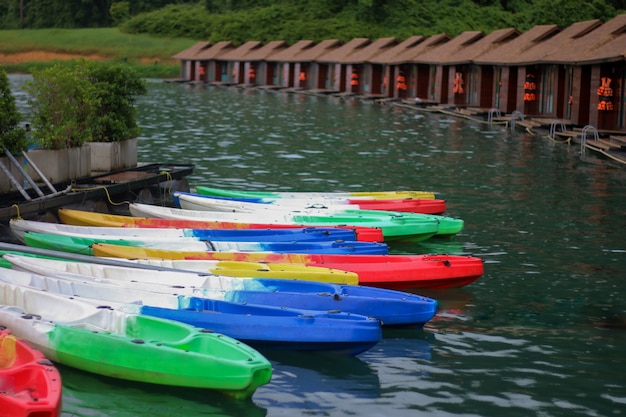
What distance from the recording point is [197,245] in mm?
17016

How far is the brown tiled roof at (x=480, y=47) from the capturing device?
59406 millimetres

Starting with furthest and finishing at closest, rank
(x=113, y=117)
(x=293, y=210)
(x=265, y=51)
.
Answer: (x=265, y=51) < (x=113, y=117) < (x=293, y=210)

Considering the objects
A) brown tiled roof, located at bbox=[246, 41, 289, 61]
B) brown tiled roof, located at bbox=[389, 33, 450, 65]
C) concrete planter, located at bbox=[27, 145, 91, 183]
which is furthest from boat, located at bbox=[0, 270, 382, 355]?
brown tiled roof, located at bbox=[246, 41, 289, 61]

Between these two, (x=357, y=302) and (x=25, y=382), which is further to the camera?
(x=357, y=302)

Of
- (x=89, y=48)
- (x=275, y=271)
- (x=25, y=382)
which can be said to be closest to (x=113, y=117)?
(x=275, y=271)

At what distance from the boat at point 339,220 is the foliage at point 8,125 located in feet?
8.58

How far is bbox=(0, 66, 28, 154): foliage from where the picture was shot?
772 inches

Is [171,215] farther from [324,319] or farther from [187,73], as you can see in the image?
[187,73]

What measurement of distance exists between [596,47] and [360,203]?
23646 millimetres

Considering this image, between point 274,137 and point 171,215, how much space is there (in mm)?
23388

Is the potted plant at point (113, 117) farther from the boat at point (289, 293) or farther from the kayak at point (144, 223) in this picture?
the boat at point (289, 293)

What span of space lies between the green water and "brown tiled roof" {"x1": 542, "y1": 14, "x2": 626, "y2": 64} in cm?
345

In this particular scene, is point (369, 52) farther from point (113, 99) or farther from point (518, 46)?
point (113, 99)

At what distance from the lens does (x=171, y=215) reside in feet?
66.4
